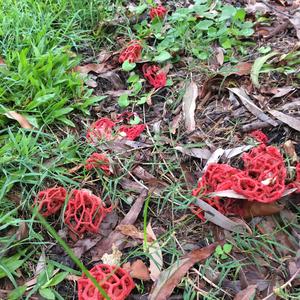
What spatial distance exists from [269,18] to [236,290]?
2565 mm

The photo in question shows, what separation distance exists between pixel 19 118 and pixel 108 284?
4.51ft

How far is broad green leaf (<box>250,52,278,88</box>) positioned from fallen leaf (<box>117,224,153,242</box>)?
140 centimetres

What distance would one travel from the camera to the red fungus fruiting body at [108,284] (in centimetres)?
217

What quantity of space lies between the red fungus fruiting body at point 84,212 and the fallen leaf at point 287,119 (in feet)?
4.02

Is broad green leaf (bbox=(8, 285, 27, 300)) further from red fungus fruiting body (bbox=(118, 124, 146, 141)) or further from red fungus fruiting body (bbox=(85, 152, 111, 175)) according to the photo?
red fungus fruiting body (bbox=(118, 124, 146, 141))

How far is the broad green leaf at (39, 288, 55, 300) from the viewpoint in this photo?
2.23 metres

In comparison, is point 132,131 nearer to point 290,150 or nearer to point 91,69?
point 91,69

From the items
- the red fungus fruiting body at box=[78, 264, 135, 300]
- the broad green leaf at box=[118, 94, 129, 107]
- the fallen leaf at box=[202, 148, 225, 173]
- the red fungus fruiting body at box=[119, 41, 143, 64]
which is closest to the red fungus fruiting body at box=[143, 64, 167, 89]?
the red fungus fruiting body at box=[119, 41, 143, 64]

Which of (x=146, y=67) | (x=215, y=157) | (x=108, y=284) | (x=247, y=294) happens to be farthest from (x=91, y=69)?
(x=247, y=294)

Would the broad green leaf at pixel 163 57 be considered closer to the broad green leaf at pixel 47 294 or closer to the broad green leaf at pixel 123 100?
the broad green leaf at pixel 123 100

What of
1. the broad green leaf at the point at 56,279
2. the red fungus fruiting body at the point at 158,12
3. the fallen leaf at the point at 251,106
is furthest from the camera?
the red fungus fruiting body at the point at 158,12

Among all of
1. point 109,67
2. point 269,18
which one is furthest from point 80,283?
point 269,18

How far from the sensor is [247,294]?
2.18 m

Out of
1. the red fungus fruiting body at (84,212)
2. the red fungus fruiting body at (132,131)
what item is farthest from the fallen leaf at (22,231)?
the red fungus fruiting body at (132,131)
